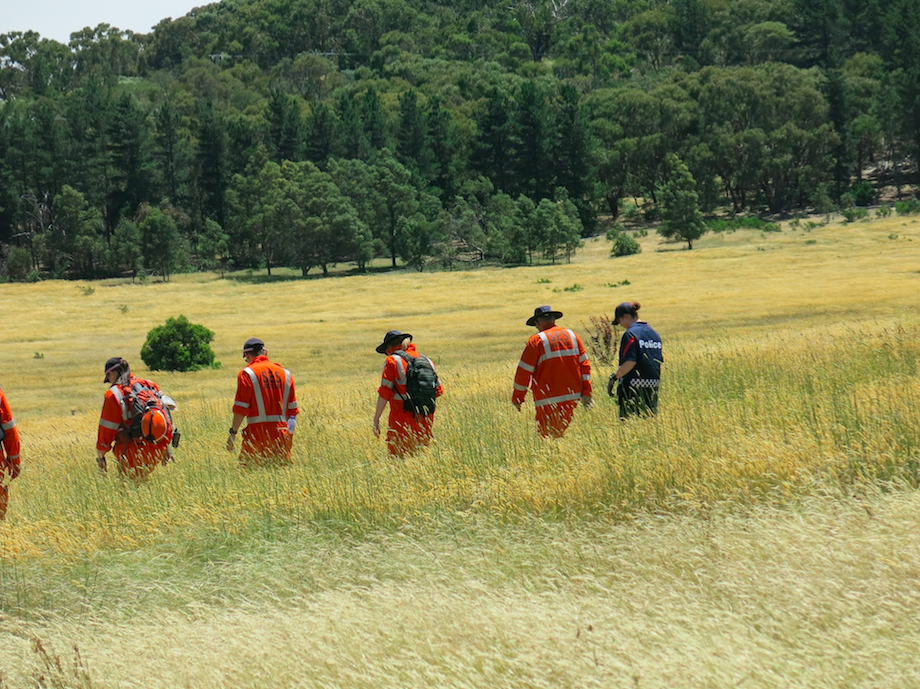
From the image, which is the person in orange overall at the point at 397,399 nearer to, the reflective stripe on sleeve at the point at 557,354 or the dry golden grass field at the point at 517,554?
the dry golden grass field at the point at 517,554

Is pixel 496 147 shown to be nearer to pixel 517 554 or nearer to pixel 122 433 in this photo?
pixel 122 433

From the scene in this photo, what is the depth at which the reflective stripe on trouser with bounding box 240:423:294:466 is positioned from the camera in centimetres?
899

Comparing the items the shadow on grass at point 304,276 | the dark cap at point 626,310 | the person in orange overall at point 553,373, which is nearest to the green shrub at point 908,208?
the shadow on grass at point 304,276

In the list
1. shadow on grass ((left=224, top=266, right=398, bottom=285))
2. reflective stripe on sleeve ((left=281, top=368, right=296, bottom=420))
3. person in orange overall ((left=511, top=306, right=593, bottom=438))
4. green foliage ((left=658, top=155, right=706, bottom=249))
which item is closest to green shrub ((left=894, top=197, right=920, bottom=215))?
green foliage ((left=658, top=155, right=706, bottom=249))

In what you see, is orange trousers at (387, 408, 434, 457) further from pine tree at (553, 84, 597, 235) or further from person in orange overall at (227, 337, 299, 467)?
pine tree at (553, 84, 597, 235)

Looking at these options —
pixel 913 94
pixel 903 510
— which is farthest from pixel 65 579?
pixel 913 94

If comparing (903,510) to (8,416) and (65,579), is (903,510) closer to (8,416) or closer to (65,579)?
(65,579)

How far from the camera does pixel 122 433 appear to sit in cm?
892

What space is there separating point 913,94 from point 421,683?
9754 centimetres

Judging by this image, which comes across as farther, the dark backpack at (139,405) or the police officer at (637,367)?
the police officer at (637,367)

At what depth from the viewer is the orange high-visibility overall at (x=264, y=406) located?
30.1ft

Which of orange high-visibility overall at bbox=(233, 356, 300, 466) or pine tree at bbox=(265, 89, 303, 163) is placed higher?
pine tree at bbox=(265, 89, 303, 163)

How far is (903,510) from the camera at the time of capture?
502 centimetres

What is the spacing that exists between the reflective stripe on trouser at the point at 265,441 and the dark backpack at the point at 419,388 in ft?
3.81
